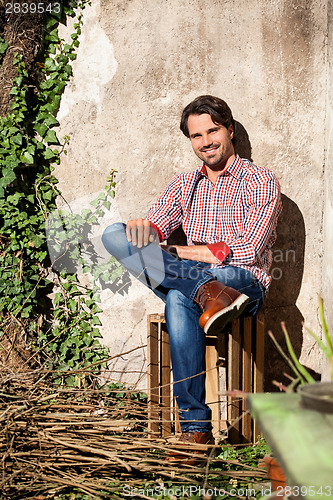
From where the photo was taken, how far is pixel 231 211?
343 centimetres

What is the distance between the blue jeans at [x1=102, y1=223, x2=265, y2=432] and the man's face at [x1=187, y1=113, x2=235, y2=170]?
74cm

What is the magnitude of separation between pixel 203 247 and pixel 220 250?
131 mm

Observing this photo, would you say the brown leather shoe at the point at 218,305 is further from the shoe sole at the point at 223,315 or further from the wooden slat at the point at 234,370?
the wooden slat at the point at 234,370

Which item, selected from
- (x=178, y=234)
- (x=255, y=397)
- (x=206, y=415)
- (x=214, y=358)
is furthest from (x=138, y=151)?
(x=255, y=397)

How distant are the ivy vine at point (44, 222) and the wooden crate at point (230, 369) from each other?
751 mm

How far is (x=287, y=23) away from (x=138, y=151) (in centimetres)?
138

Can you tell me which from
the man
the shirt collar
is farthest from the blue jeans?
the shirt collar

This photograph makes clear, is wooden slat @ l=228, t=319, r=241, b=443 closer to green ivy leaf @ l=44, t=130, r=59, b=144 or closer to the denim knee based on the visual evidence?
the denim knee

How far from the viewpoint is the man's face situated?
342 centimetres

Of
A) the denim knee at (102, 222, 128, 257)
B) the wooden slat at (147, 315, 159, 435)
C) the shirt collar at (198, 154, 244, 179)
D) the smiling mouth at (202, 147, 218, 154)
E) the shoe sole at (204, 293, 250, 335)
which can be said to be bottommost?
the wooden slat at (147, 315, 159, 435)

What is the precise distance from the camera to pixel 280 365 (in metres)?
3.89

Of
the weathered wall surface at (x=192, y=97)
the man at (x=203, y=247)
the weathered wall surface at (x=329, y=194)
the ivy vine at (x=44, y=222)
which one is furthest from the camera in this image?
the ivy vine at (x=44, y=222)

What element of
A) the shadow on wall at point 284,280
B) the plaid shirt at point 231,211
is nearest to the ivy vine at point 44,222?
the plaid shirt at point 231,211

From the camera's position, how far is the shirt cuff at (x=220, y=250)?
3148 millimetres
